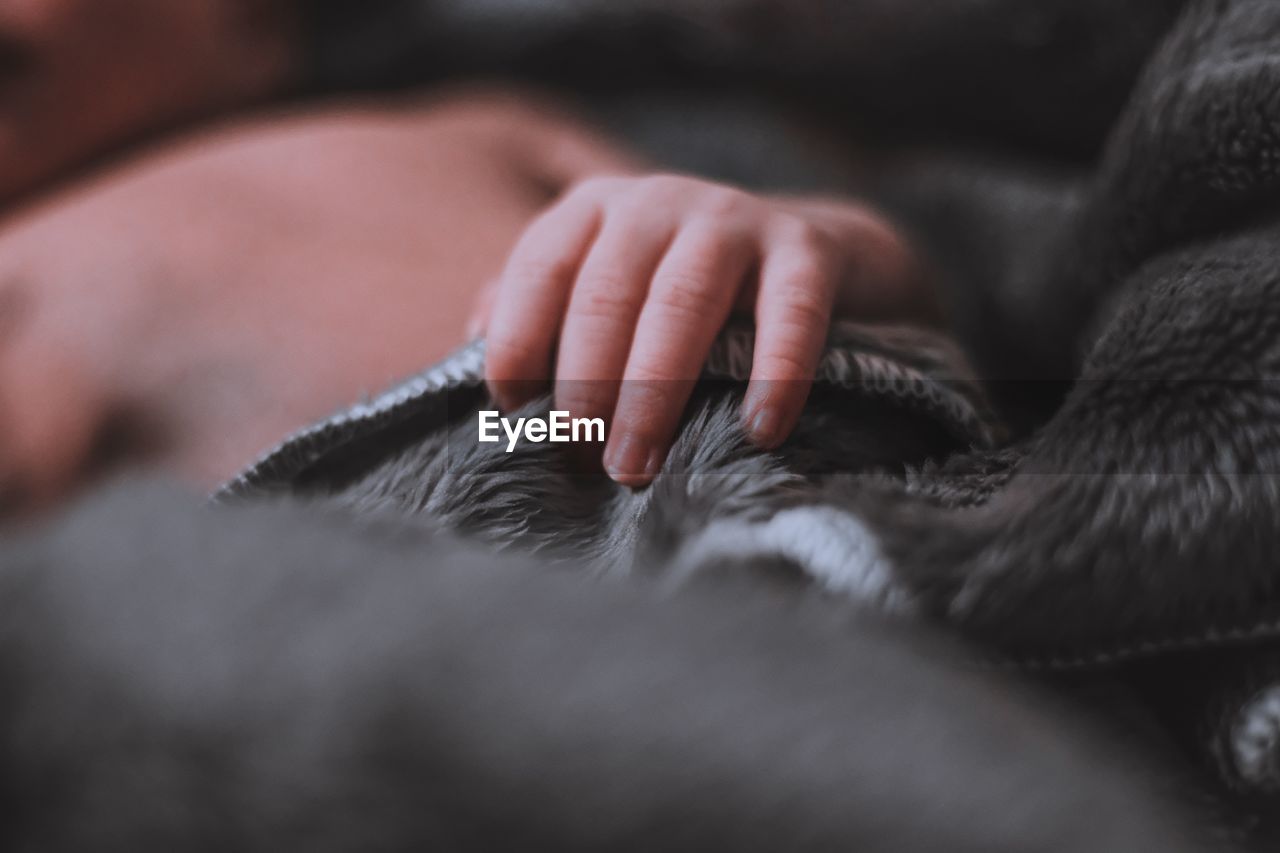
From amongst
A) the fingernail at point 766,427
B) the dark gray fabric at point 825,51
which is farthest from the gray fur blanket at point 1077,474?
the dark gray fabric at point 825,51

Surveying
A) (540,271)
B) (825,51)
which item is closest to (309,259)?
(540,271)

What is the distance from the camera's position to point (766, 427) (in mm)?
298

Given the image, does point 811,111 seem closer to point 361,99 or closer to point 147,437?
point 361,99

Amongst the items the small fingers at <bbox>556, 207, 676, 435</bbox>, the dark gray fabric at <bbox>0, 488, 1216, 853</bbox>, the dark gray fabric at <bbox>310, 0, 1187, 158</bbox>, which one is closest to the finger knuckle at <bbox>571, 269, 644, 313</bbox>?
the small fingers at <bbox>556, 207, 676, 435</bbox>

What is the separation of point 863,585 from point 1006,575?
0.03m

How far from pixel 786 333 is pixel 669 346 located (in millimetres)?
40

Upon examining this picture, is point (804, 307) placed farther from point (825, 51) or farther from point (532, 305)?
point (825, 51)

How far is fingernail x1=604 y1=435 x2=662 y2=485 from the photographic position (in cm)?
30

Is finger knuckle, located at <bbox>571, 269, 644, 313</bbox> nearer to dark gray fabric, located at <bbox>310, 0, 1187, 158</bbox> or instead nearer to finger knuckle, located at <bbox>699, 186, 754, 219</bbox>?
finger knuckle, located at <bbox>699, 186, 754, 219</bbox>

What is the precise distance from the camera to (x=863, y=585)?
0.22m

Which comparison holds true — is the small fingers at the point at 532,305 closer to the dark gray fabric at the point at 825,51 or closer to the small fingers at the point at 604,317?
the small fingers at the point at 604,317

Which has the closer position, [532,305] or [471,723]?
[471,723]

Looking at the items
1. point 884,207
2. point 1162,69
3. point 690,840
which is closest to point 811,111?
point 884,207

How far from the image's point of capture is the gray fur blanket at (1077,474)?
229 mm
